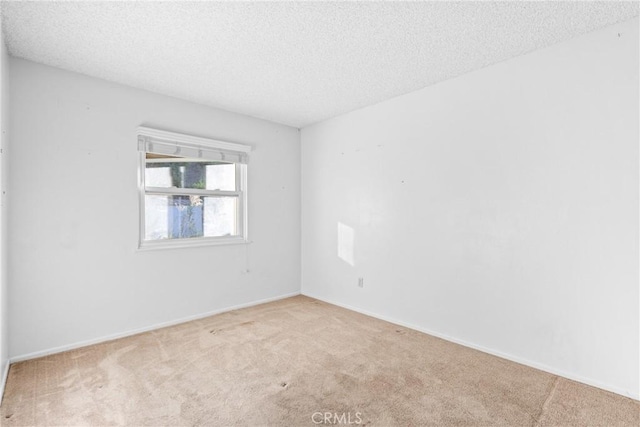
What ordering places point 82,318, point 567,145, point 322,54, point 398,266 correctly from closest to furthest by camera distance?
point 567,145, point 322,54, point 82,318, point 398,266

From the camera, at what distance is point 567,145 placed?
2.42 meters

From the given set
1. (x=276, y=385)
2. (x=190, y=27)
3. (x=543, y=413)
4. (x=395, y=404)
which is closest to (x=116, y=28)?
(x=190, y=27)

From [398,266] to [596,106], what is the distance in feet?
7.11

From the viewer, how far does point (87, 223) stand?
9.77 ft

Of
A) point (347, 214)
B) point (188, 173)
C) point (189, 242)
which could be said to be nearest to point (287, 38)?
point (188, 173)

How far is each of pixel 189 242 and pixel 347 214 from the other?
1.95 meters

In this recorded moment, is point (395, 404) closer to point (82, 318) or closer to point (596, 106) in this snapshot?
point (596, 106)

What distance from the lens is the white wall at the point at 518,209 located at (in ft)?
7.26

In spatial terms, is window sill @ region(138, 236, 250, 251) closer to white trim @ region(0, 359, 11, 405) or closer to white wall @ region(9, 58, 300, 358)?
white wall @ region(9, 58, 300, 358)

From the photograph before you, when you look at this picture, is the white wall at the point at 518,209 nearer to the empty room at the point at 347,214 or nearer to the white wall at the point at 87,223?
the empty room at the point at 347,214

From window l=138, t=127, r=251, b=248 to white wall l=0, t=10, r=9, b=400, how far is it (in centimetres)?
102

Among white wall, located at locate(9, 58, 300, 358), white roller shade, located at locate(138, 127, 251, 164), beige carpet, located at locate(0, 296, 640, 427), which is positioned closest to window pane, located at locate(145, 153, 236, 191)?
white roller shade, located at locate(138, 127, 251, 164)

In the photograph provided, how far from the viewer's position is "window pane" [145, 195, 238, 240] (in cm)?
349

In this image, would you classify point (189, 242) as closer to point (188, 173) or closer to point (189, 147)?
point (188, 173)
